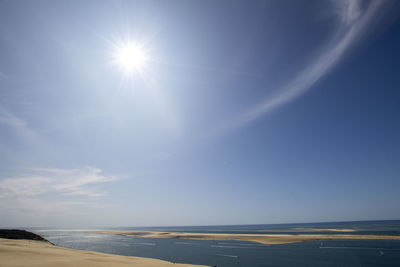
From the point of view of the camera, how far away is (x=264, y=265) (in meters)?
31.0

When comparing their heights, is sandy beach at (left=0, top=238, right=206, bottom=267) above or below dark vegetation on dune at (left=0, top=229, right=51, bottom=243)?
above

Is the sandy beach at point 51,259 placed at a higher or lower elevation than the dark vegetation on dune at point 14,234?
higher

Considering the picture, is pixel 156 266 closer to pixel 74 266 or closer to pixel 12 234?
pixel 74 266

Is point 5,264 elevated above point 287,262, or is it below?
above

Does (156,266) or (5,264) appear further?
(156,266)

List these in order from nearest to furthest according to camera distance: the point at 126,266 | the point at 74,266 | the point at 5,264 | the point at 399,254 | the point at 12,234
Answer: the point at 5,264 → the point at 74,266 → the point at 126,266 → the point at 399,254 → the point at 12,234

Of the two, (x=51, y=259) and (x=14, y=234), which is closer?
(x=51, y=259)

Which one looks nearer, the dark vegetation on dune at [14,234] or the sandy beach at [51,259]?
the sandy beach at [51,259]

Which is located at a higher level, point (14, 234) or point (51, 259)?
point (51, 259)

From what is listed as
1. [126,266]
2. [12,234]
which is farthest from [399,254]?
[12,234]

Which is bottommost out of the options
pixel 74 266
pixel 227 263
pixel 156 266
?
pixel 227 263

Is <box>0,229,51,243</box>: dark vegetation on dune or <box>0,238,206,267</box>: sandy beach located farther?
<box>0,229,51,243</box>: dark vegetation on dune

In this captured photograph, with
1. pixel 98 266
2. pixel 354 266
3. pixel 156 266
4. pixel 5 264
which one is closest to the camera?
pixel 5 264

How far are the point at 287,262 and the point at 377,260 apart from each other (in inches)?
587
